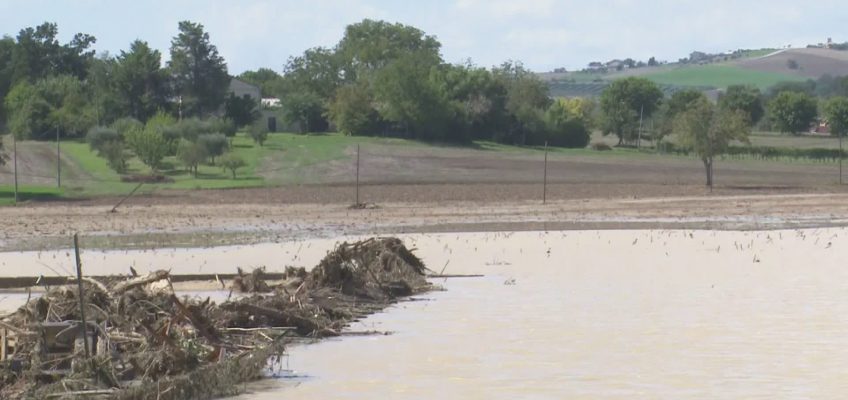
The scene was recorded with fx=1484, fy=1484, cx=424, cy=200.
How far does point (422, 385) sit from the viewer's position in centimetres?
1616

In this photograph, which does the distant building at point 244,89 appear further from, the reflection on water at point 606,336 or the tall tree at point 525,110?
the reflection on water at point 606,336

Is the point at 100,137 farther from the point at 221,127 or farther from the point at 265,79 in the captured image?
→ the point at 265,79

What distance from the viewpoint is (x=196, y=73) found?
96.1m

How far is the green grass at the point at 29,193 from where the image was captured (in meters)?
49.5

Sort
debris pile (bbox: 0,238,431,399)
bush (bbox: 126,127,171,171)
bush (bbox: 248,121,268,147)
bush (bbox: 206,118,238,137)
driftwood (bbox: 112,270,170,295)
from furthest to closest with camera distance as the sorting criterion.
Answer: bush (bbox: 248,121,268,147)
bush (bbox: 206,118,238,137)
bush (bbox: 126,127,171,171)
driftwood (bbox: 112,270,170,295)
debris pile (bbox: 0,238,431,399)

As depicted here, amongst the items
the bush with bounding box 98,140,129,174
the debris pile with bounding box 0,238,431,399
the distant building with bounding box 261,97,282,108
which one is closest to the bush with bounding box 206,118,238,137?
the bush with bounding box 98,140,129,174

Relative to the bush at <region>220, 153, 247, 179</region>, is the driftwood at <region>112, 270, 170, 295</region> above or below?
above

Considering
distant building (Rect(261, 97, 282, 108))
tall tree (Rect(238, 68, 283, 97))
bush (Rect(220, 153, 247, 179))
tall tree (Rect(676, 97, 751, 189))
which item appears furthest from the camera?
tall tree (Rect(238, 68, 283, 97))

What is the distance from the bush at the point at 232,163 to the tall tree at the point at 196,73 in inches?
1188

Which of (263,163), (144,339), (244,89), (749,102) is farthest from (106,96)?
(144,339)

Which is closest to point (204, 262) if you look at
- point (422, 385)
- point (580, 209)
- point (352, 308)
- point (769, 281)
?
point (352, 308)

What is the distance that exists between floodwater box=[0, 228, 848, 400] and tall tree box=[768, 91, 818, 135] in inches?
4316

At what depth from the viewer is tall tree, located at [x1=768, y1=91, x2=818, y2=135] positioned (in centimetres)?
13800

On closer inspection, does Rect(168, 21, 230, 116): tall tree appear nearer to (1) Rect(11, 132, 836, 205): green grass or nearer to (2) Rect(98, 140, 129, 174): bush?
(1) Rect(11, 132, 836, 205): green grass
